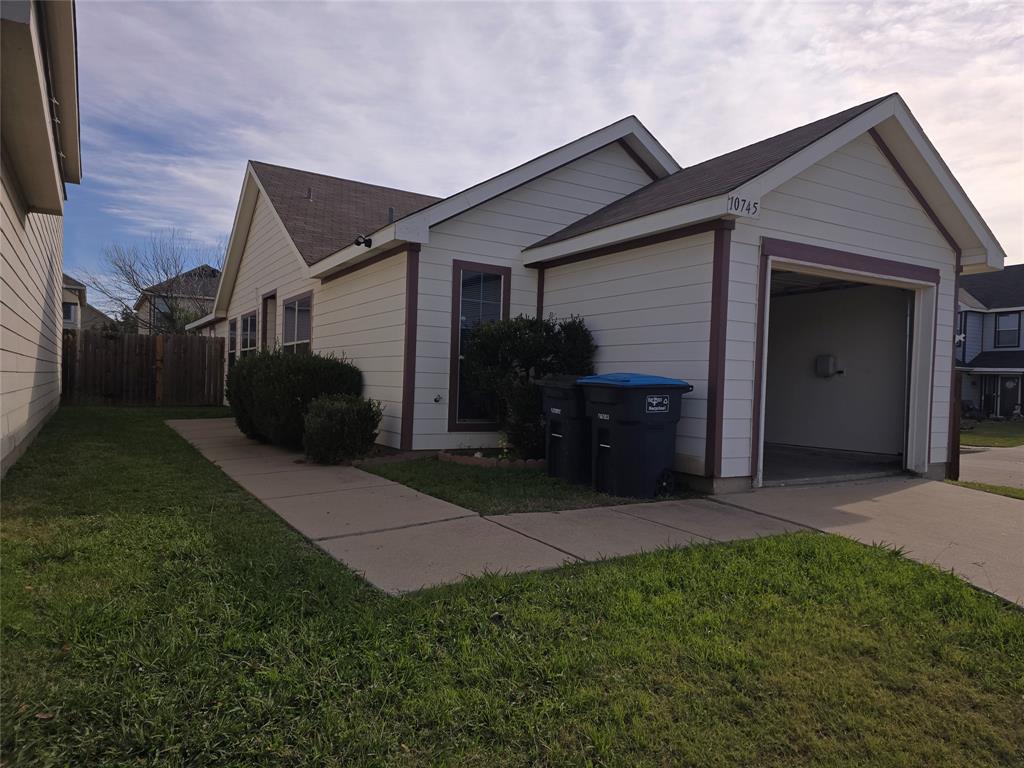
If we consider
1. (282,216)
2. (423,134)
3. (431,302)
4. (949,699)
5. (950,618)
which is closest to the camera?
(949,699)

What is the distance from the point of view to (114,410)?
1521cm

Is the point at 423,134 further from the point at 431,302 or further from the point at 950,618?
the point at 950,618

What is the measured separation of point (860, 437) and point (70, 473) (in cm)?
1030

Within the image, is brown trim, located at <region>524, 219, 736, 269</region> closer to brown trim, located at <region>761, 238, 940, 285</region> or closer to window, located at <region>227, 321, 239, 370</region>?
brown trim, located at <region>761, 238, 940, 285</region>

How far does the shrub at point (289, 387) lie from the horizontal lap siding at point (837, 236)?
5.51m

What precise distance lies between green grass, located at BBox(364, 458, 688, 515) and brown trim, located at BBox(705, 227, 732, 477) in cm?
100

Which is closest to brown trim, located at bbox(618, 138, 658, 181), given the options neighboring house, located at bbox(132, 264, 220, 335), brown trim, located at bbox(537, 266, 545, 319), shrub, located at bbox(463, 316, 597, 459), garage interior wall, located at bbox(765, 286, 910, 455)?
brown trim, located at bbox(537, 266, 545, 319)

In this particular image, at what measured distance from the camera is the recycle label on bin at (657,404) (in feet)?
20.6

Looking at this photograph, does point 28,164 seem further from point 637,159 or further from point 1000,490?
point 1000,490

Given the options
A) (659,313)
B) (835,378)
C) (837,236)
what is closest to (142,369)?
(659,313)

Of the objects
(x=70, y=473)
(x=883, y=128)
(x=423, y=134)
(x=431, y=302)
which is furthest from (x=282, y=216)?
(x=883, y=128)

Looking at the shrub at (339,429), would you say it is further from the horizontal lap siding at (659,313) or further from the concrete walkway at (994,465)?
the concrete walkway at (994,465)

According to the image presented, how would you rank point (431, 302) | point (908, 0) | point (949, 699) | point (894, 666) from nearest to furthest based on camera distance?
point (949, 699) < point (894, 666) < point (908, 0) < point (431, 302)

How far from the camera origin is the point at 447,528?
196 inches
